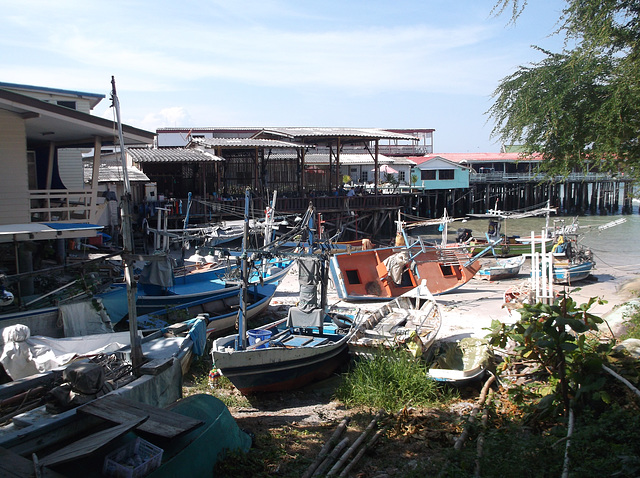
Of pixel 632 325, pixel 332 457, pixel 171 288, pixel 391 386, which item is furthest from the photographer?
pixel 171 288

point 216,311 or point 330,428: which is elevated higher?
point 216,311

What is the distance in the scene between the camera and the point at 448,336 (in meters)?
14.2

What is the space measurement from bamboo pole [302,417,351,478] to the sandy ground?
5.00 metres

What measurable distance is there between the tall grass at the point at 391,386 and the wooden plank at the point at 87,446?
4.80m

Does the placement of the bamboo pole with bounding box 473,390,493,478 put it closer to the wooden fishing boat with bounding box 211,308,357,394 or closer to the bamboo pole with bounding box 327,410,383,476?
the bamboo pole with bounding box 327,410,383,476

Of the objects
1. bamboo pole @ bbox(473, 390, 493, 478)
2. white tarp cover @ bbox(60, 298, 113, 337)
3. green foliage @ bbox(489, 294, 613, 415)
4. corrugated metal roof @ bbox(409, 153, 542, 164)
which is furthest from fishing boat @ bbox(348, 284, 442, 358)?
corrugated metal roof @ bbox(409, 153, 542, 164)

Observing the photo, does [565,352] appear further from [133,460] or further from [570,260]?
[570,260]

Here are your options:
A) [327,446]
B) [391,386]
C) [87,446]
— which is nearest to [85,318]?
[87,446]

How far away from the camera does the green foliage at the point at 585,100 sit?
11.0 m

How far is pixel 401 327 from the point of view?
12367 millimetres

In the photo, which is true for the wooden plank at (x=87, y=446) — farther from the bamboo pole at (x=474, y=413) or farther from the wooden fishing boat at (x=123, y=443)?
the bamboo pole at (x=474, y=413)

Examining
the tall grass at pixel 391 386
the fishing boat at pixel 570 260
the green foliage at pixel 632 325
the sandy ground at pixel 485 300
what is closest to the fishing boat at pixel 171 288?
the sandy ground at pixel 485 300

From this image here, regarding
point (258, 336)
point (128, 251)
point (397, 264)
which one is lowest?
point (258, 336)

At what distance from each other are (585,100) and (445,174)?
33507mm
